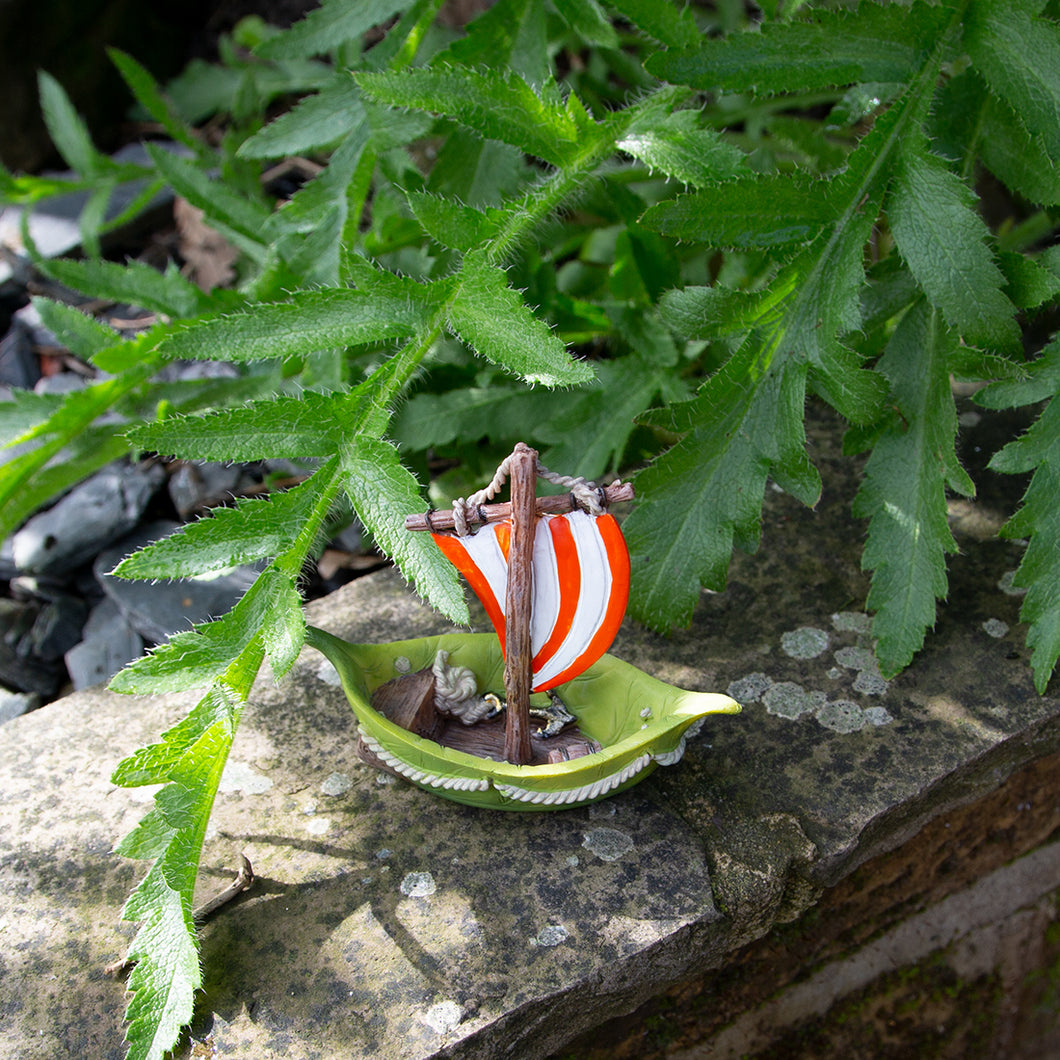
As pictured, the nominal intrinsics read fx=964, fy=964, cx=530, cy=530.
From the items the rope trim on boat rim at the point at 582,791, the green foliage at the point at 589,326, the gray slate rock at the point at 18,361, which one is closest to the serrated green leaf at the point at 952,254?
the green foliage at the point at 589,326

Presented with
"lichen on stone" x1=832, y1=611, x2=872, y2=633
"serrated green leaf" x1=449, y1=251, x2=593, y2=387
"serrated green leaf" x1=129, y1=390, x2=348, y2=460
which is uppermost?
"serrated green leaf" x1=449, y1=251, x2=593, y2=387

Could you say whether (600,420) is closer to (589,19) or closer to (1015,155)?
(589,19)

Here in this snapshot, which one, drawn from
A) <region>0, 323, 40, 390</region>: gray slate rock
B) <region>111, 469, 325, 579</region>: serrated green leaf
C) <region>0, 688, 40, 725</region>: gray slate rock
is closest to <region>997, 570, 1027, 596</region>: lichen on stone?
<region>111, 469, 325, 579</region>: serrated green leaf

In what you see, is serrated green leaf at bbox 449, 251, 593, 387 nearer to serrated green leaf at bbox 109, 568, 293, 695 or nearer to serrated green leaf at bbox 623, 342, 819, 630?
serrated green leaf at bbox 623, 342, 819, 630

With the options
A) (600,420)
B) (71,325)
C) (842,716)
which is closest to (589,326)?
(600,420)

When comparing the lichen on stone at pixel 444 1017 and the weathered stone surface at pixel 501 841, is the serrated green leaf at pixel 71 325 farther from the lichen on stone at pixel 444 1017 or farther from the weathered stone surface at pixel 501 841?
the lichen on stone at pixel 444 1017

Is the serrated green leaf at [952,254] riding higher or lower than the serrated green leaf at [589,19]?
lower
